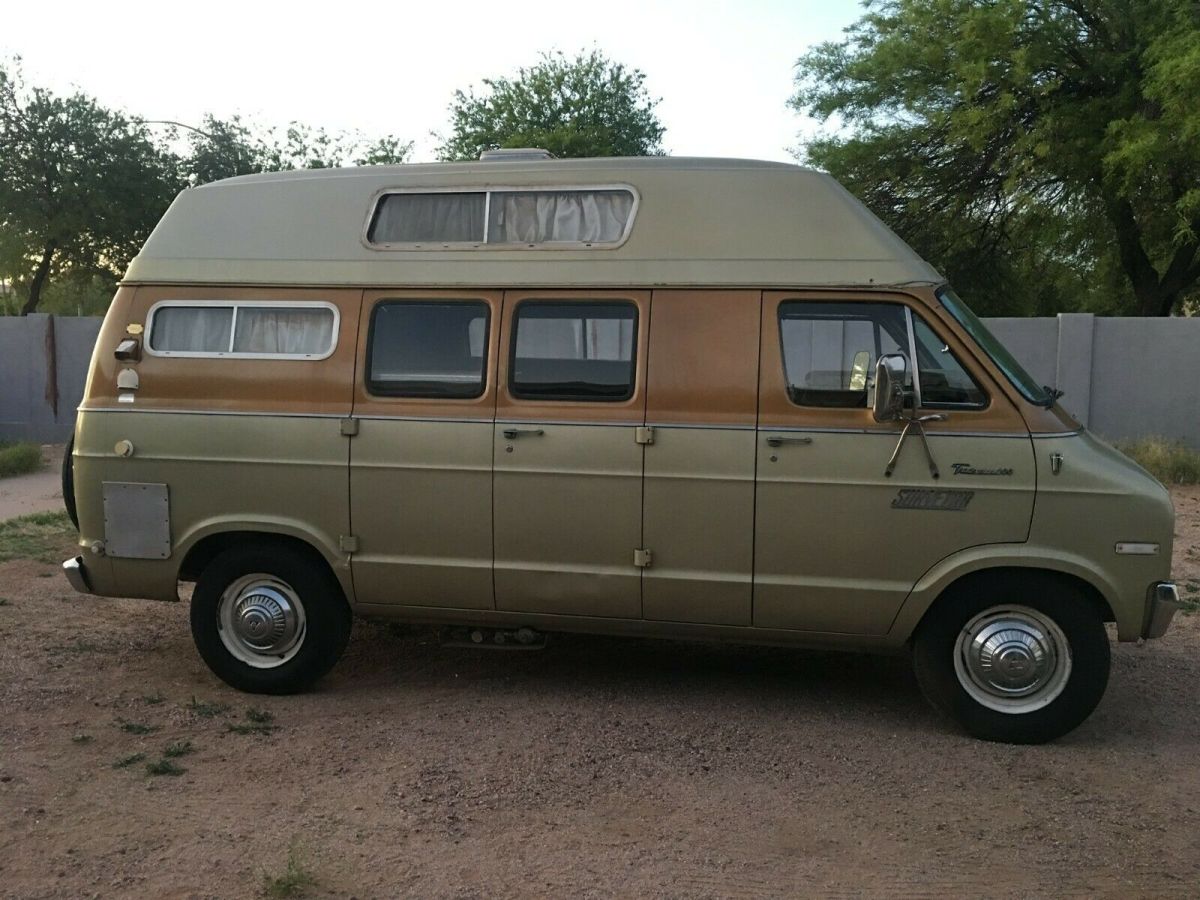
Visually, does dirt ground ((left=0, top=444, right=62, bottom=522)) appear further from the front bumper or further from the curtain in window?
the front bumper

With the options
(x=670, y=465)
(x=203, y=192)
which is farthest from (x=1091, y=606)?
(x=203, y=192)

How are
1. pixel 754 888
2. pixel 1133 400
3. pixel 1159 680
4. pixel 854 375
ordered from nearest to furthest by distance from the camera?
pixel 754 888 → pixel 854 375 → pixel 1159 680 → pixel 1133 400

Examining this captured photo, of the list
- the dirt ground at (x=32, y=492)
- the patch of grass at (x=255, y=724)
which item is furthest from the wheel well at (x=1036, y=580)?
the dirt ground at (x=32, y=492)

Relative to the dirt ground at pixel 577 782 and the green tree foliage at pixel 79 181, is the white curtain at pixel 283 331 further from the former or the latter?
the green tree foliage at pixel 79 181

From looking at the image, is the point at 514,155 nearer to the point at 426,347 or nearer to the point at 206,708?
the point at 426,347

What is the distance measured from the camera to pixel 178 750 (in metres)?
5.28

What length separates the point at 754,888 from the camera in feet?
13.3

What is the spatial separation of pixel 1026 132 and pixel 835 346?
16452 mm

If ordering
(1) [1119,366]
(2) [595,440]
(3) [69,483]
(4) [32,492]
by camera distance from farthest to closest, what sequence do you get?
(1) [1119,366], (4) [32,492], (3) [69,483], (2) [595,440]

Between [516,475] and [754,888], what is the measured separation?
7.91 feet

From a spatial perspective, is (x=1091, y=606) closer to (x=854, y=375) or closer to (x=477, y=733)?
(x=854, y=375)

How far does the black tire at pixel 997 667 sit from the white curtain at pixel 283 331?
3.32 metres

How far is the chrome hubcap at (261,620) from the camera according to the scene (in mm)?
6137

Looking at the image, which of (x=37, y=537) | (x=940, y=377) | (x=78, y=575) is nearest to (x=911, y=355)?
(x=940, y=377)
